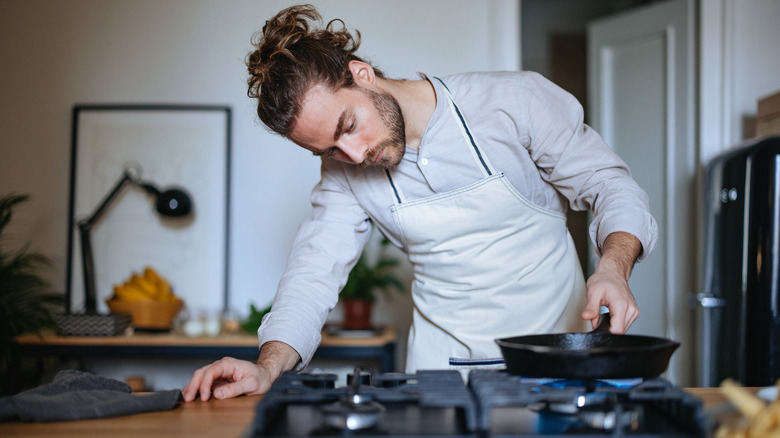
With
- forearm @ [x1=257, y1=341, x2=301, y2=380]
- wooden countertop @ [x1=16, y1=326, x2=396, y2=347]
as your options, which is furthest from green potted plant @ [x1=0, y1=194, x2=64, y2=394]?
forearm @ [x1=257, y1=341, x2=301, y2=380]

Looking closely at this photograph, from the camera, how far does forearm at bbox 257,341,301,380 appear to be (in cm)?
127

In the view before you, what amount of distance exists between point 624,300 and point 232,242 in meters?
2.40

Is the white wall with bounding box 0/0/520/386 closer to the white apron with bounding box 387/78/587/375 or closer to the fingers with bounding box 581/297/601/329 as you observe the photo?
the white apron with bounding box 387/78/587/375

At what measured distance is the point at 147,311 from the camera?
2.88m

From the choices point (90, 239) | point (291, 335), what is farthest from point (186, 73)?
point (291, 335)

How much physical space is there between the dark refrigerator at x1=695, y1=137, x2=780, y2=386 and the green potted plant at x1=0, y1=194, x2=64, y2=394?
2570 mm

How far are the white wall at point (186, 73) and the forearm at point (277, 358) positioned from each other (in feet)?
6.12

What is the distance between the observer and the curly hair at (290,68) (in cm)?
137

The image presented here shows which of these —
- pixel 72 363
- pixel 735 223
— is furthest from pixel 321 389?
pixel 72 363

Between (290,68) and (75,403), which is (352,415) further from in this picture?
(290,68)

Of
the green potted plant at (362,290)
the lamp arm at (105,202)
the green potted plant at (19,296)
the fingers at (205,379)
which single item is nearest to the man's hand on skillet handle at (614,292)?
the fingers at (205,379)

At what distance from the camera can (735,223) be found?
2.56m

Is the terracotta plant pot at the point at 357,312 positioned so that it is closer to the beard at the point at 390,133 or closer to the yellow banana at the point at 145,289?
the yellow banana at the point at 145,289

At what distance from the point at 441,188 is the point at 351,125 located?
0.29 m
